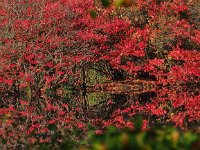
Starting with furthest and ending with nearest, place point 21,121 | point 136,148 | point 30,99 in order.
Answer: point 30,99, point 21,121, point 136,148

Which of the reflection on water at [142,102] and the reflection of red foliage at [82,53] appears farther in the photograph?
the reflection on water at [142,102]

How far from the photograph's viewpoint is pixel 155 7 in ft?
41.2

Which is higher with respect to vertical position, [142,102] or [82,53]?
[82,53]

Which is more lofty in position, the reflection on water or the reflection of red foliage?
the reflection of red foliage

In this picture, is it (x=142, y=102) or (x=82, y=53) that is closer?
(x=82, y=53)

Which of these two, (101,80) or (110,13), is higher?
(110,13)

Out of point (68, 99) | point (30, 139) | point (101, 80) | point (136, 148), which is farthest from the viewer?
point (101, 80)

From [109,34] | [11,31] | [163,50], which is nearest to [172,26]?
[163,50]

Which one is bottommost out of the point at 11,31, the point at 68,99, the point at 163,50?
the point at 68,99

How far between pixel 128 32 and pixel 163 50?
1088 mm

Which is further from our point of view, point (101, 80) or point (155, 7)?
point (101, 80)

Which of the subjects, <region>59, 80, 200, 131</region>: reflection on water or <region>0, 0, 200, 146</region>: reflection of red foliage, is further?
<region>59, 80, 200, 131</region>: reflection on water

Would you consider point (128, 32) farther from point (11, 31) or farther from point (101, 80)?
point (11, 31)

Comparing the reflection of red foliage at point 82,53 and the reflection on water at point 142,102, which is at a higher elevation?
the reflection of red foliage at point 82,53
